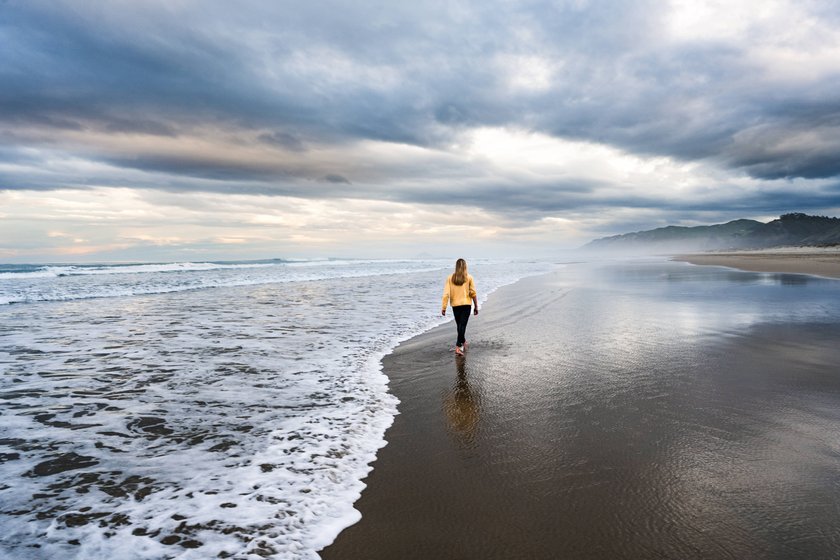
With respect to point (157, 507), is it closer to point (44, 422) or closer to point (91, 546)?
point (91, 546)

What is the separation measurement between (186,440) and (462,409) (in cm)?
344

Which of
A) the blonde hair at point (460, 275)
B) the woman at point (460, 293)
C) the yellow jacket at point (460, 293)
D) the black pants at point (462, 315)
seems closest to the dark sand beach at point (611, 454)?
the black pants at point (462, 315)

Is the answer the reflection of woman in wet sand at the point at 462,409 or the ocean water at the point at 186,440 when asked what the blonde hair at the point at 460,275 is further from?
the reflection of woman in wet sand at the point at 462,409

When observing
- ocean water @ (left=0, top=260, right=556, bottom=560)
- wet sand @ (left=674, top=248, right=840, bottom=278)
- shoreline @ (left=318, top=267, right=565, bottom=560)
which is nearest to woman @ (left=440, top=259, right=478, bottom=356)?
shoreline @ (left=318, top=267, right=565, bottom=560)

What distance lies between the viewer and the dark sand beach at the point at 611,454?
10.2 ft

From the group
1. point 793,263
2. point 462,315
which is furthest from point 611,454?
point 793,263

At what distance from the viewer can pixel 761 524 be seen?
10.4 ft

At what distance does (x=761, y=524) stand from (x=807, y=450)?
1792mm

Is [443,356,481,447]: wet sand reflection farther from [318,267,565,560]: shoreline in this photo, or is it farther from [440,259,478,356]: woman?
[440,259,478,356]: woman

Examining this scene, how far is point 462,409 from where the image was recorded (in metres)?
5.91

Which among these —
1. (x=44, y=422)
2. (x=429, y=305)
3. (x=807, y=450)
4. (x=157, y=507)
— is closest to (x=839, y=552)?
(x=807, y=450)

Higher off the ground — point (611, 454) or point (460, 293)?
point (460, 293)

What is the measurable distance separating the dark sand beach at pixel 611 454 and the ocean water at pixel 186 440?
62 cm

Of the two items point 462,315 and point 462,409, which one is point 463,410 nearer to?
point 462,409
